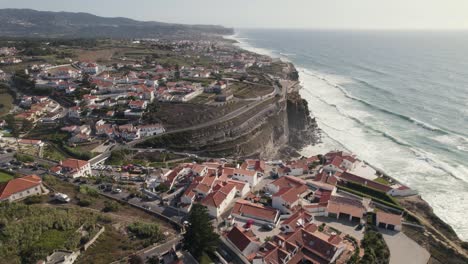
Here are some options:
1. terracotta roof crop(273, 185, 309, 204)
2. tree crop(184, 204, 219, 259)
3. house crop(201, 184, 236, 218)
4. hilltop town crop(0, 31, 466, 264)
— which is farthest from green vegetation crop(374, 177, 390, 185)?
tree crop(184, 204, 219, 259)

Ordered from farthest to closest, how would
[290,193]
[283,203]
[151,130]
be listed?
1. [151,130]
2. [290,193]
3. [283,203]

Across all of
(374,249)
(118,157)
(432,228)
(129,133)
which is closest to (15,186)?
(118,157)

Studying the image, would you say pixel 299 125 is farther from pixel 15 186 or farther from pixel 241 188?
pixel 15 186

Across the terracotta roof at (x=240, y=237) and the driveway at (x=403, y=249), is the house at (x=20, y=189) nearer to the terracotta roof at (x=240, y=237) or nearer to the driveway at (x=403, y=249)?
the terracotta roof at (x=240, y=237)

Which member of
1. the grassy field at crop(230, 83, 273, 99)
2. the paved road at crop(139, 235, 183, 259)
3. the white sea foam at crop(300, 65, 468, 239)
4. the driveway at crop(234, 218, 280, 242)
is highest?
the grassy field at crop(230, 83, 273, 99)

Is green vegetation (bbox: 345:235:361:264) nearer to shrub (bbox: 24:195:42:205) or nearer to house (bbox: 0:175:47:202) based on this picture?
shrub (bbox: 24:195:42:205)

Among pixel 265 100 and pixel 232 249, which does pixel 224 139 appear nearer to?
pixel 265 100
